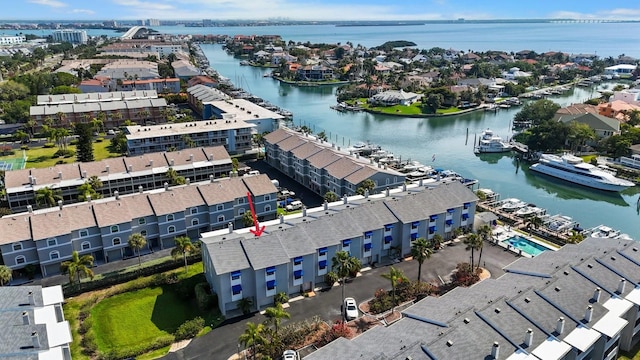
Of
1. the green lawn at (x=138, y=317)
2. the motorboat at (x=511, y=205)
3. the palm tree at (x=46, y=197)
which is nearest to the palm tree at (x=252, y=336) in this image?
the green lawn at (x=138, y=317)

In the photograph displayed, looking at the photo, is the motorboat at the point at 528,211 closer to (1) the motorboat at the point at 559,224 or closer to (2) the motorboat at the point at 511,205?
(2) the motorboat at the point at 511,205

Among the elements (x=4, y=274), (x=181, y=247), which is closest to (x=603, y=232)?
(x=181, y=247)

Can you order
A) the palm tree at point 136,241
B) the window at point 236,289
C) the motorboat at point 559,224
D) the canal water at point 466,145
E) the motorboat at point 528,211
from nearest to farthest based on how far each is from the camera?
1. the window at point 236,289
2. the palm tree at point 136,241
3. the motorboat at point 559,224
4. the motorboat at point 528,211
5. the canal water at point 466,145

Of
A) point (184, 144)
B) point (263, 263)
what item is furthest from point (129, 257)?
point (184, 144)

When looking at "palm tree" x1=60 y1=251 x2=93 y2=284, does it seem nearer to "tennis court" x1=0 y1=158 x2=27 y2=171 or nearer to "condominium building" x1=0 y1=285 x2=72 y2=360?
"condominium building" x1=0 y1=285 x2=72 y2=360

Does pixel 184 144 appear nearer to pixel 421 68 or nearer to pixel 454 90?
pixel 454 90

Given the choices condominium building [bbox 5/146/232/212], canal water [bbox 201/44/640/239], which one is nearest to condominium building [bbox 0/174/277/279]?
condominium building [bbox 5/146/232/212]
